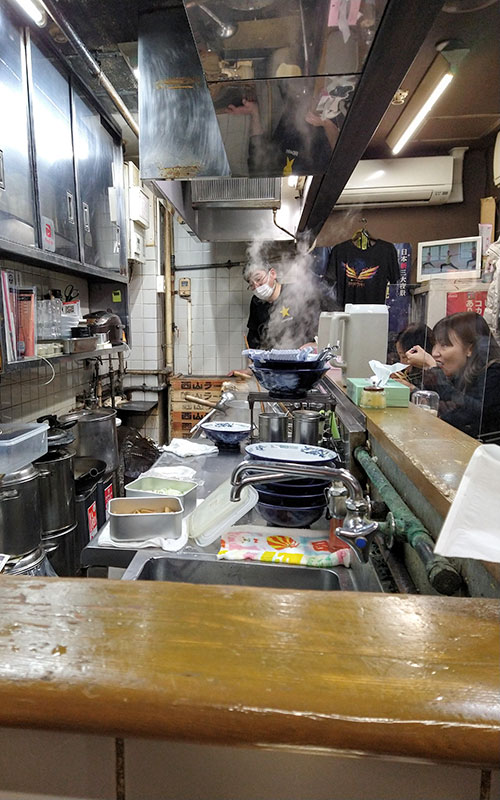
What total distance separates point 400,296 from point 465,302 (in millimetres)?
841

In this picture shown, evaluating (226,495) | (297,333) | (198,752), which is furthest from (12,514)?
(297,333)

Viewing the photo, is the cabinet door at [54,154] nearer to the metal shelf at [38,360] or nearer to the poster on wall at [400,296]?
the metal shelf at [38,360]

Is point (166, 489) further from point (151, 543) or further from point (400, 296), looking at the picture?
point (400, 296)

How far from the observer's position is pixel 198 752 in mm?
483

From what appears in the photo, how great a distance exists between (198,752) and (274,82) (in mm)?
1863

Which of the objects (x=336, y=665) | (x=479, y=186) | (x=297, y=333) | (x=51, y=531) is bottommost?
(x=51, y=531)

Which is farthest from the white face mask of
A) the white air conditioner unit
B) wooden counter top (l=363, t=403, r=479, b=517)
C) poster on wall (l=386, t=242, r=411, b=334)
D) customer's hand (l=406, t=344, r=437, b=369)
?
wooden counter top (l=363, t=403, r=479, b=517)

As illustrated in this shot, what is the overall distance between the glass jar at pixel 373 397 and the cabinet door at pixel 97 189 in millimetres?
2687

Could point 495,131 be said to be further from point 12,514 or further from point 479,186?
point 12,514

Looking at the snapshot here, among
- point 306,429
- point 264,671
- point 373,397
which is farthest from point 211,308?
point 264,671

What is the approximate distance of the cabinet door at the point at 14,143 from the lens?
240 cm

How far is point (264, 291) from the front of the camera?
501cm

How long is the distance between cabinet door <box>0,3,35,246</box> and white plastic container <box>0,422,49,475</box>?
1.08 m

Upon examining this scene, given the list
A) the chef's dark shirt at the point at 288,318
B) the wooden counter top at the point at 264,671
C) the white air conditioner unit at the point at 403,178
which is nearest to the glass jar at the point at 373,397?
the wooden counter top at the point at 264,671
